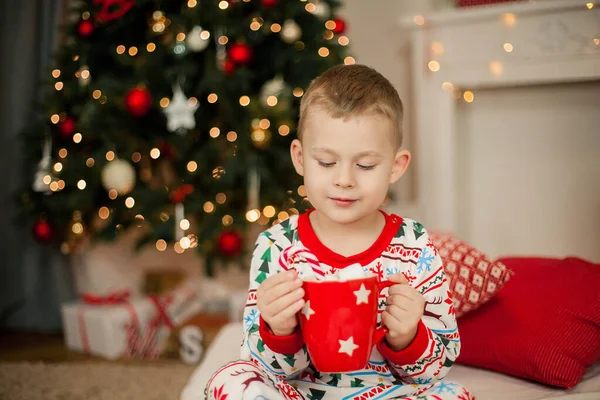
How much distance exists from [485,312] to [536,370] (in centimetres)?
19

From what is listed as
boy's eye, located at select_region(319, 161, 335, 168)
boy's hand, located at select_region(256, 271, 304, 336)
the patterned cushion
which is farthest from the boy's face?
the patterned cushion

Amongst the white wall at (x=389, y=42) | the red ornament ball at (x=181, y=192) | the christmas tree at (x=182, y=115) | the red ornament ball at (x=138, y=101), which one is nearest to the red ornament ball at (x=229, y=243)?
the christmas tree at (x=182, y=115)

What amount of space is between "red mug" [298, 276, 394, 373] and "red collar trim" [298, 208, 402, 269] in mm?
259

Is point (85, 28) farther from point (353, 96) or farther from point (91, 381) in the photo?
point (353, 96)

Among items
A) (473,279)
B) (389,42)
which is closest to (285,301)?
(473,279)

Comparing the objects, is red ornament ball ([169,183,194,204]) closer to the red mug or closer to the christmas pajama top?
the christmas pajama top

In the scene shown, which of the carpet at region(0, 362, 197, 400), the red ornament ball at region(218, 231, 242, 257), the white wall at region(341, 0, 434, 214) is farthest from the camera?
the white wall at region(341, 0, 434, 214)

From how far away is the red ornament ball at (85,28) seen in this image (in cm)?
242

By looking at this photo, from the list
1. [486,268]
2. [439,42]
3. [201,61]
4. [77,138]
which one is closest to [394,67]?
[439,42]

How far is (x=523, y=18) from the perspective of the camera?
7.55ft

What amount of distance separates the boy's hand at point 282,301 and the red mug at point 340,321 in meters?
0.01

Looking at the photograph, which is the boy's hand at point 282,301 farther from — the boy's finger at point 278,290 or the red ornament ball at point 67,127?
the red ornament ball at point 67,127

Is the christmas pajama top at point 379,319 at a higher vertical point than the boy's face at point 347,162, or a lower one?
lower

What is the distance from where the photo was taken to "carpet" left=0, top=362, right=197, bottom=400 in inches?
73.4
